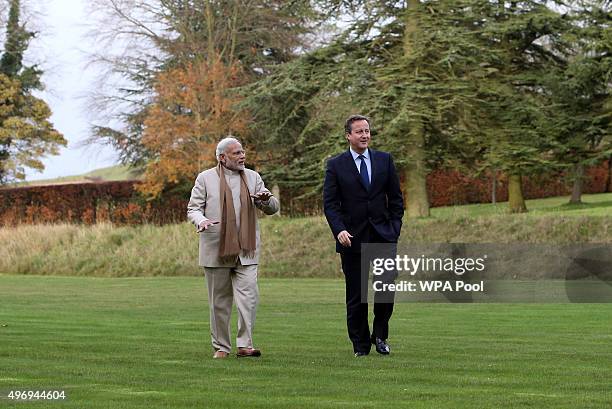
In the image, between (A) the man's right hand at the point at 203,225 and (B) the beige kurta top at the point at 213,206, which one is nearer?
(A) the man's right hand at the point at 203,225

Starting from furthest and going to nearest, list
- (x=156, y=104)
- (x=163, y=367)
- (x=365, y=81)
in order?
1. (x=156, y=104)
2. (x=365, y=81)
3. (x=163, y=367)

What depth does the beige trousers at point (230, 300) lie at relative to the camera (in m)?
11.8

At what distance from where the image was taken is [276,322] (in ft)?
57.2

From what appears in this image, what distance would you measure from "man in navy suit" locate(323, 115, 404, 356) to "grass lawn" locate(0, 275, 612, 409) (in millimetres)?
488

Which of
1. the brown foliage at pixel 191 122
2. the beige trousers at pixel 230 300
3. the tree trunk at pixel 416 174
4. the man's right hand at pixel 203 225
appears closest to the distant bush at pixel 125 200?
the brown foliage at pixel 191 122

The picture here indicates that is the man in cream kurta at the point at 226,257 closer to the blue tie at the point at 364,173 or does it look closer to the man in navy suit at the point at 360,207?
the man in navy suit at the point at 360,207

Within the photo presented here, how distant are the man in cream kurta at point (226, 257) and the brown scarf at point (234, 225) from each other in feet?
0.06

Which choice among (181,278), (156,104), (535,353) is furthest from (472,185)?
(535,353)

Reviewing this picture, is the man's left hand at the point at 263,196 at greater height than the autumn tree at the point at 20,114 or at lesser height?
lesser

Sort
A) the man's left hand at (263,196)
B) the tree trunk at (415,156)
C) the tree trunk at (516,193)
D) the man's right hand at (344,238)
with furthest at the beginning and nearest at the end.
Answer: the tree trunk at (516,193) → the tree trunk at (415,156) → the man's left hand at (263,196) → the man's right hand at (344,238)

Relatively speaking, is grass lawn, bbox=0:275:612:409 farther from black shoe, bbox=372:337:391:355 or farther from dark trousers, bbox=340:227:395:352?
dark trousers, bbox=340:227:395:352

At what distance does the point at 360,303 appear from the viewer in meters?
11.7

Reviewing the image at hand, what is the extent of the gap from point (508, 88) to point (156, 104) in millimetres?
18445

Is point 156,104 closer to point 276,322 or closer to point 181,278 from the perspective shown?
point 181,278
